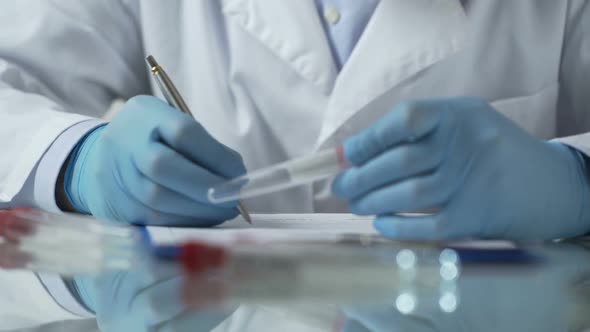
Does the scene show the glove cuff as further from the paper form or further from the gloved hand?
the gloved hand

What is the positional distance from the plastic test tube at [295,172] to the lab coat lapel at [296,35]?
0.34 metres

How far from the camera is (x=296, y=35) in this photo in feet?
3.02

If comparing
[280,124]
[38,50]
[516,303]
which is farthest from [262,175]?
[38,50]

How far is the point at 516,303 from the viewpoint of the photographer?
0.41 metres

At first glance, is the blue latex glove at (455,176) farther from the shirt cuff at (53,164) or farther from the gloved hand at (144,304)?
the shirt cuff at (53,164)

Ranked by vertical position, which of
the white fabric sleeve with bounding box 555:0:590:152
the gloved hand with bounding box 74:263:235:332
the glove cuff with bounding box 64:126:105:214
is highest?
the gloved hand with bounding box 74:263:235:332

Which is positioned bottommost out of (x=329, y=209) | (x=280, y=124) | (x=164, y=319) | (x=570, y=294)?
(x=329, y=209)

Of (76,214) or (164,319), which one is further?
(76,214)

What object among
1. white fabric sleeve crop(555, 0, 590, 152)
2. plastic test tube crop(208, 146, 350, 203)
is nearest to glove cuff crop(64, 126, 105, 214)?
plastic test tube crop(208, 146, 350, 203)

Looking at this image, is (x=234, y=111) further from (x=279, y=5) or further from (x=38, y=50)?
(x=38, y=50)

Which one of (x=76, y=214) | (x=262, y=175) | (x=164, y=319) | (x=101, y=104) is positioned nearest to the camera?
(x=164, y=319)

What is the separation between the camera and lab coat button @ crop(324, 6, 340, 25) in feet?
3.03

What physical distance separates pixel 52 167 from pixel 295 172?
1.14 feet

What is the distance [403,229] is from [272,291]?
18 centimetres
